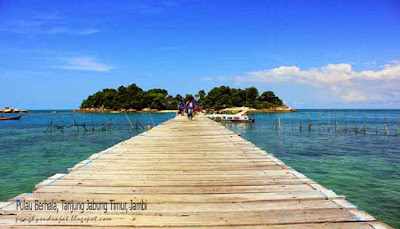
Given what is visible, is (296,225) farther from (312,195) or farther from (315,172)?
(315,172)

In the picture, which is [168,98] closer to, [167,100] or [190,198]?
[167,100]

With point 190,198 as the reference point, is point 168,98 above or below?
above

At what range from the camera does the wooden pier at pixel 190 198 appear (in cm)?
287

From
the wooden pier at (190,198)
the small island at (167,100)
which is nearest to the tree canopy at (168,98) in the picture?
the small island at (167,100)

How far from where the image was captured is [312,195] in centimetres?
364

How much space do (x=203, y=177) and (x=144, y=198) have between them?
130 cm

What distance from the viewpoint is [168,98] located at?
14525 cm

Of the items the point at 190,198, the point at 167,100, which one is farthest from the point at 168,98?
the point at 190,198

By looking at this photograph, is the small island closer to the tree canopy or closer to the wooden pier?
the tree canopy

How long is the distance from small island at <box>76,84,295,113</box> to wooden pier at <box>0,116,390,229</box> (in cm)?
11644

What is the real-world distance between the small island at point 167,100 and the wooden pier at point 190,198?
116 metres

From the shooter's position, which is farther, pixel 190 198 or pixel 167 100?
pixel 167 100

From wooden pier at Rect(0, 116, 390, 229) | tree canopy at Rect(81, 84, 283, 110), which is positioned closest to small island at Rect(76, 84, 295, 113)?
tree canopy at Rect(81, 84, 283, 110)

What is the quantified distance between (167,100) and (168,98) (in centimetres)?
167
